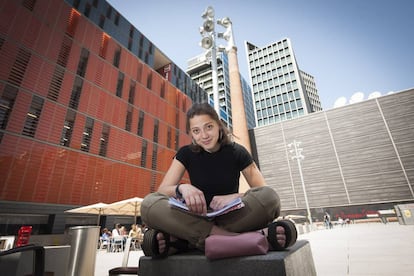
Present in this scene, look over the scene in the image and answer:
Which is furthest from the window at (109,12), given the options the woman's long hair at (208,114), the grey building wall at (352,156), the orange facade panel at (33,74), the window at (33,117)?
the grey building wall at (352,156)

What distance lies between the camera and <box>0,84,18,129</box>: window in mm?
8931

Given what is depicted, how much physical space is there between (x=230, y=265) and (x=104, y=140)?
13951mm

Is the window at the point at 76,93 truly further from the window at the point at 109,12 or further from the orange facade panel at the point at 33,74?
the window at the point at 109,12

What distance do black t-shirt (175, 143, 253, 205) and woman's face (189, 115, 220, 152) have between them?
0.30ft

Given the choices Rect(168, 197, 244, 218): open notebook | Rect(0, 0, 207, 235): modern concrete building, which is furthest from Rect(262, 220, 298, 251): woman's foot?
Rect(0, 0, 207, 235): modern concrete building

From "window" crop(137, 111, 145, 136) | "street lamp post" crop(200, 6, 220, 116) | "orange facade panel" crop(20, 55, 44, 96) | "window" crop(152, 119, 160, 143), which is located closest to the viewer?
"street lamp post" crop(200, 6, 220, 116)

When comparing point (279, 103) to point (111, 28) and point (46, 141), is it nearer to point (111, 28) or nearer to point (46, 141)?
point (111, 28)

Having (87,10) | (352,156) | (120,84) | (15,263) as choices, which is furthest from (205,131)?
(352,156)

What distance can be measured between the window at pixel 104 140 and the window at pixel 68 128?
1.78 m

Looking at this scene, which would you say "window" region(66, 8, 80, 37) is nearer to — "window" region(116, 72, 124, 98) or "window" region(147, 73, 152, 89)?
"window" region(116, 72, 124, 98)

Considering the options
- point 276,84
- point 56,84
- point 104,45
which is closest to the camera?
point 56,84

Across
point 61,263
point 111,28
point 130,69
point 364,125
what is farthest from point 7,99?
point 364,125

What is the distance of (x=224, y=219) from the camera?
1.05 metres

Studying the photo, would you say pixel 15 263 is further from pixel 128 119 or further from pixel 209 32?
pixel 128 119
